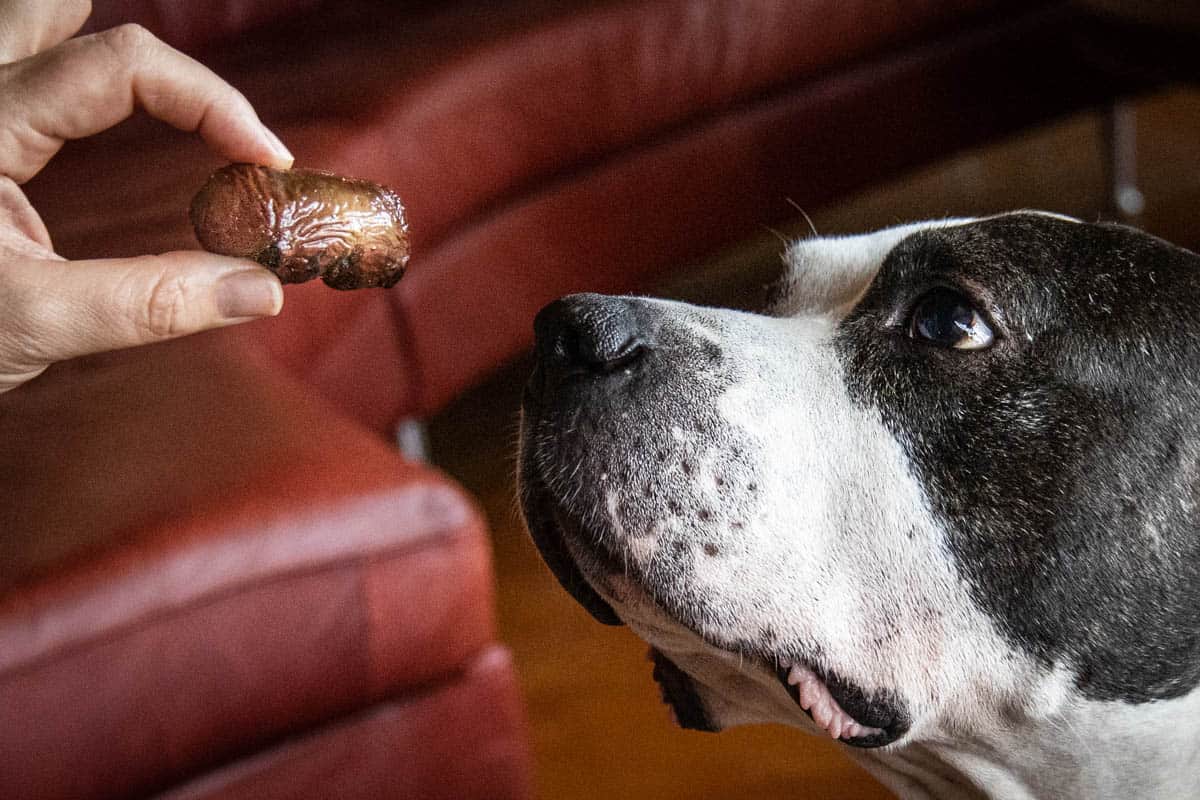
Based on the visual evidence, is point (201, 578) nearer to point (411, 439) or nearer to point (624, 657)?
point (624, 657)

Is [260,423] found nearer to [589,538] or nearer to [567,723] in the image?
[589,538]

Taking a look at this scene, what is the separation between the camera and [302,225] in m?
1.20

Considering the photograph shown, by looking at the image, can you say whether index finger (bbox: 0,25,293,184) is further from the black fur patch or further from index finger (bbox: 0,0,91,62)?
the black fur patch

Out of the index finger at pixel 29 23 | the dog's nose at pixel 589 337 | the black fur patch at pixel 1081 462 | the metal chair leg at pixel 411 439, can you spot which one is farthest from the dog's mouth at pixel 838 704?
the metal chair leg at pixel 411 439

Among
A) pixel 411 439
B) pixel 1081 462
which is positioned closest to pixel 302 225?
pixel 1081 462

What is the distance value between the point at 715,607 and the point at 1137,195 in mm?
3101

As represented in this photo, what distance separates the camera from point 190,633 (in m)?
1.32

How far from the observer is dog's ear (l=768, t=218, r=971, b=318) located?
58.3 inches

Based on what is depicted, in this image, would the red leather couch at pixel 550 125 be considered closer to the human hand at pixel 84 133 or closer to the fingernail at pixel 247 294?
the human hand at pixel 84 133

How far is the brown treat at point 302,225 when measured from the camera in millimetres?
1189

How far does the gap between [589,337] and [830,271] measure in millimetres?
414

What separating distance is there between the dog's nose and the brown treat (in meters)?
0.16

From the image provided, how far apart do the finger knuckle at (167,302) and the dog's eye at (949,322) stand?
67 centimetres

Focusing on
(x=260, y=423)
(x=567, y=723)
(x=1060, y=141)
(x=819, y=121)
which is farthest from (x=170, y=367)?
(x=1060, y=141)
